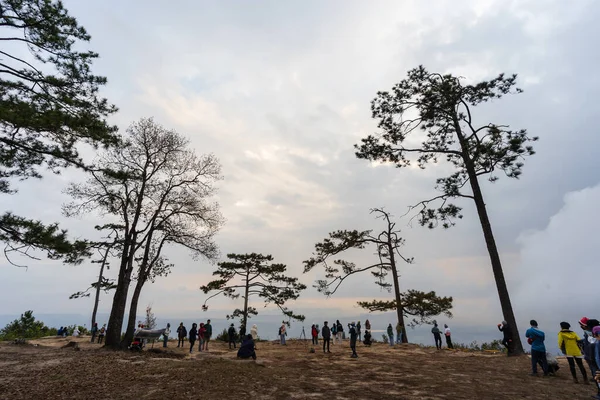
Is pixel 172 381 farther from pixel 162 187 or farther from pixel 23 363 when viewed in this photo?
pixel 162 187

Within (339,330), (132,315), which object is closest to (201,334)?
(132,315)

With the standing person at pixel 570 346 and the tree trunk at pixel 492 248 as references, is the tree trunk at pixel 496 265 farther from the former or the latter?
the standing person at pixel 570 346

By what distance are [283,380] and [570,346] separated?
887 centimetres

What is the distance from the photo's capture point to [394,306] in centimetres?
2330

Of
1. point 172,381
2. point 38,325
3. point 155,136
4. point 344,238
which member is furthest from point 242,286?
point 38,325

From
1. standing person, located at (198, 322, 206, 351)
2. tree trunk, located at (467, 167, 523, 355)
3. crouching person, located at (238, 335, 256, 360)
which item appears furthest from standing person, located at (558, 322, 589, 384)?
standing person, located at (198, 322, 206, 351)

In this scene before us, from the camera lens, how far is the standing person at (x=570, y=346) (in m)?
8.77

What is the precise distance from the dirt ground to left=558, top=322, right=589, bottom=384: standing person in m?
0.56

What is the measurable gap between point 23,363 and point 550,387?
1902 cm

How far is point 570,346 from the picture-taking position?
29.1 ft

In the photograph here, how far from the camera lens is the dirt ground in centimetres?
776

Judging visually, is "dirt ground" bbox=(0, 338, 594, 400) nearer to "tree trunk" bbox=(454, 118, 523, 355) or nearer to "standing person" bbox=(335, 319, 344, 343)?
"tree trunk" bbox=(454, 118, 523, 355)

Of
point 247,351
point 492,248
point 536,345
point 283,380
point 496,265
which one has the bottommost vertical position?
point 283,380

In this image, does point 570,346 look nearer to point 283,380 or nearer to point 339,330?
point 283,380
